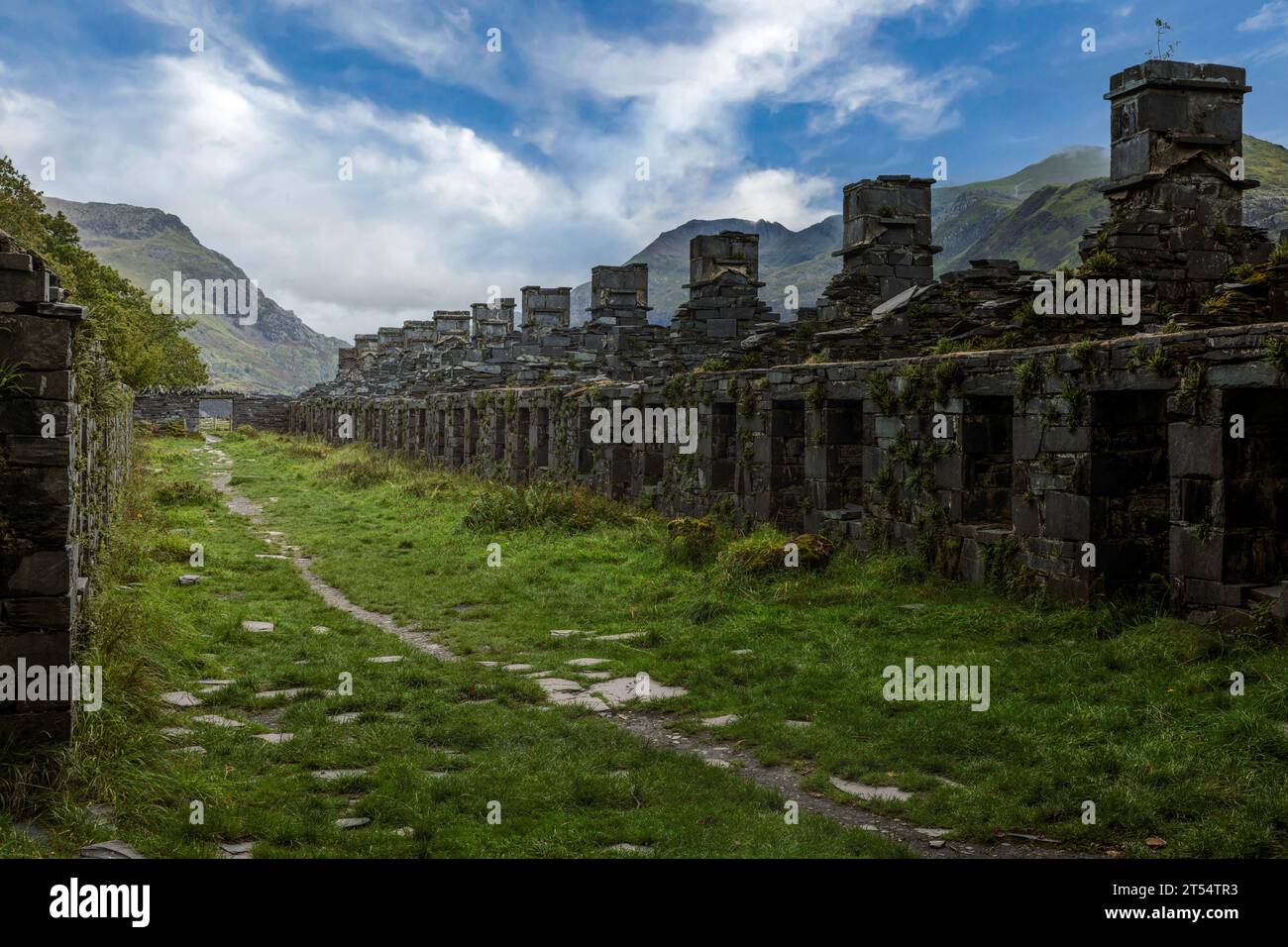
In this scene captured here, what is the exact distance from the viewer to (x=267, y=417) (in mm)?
75062

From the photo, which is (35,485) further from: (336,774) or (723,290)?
(723,290)

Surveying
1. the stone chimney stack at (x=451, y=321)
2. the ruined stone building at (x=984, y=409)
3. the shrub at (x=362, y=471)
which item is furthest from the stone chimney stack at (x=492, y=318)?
the ruined stone building at (x=984, y=409)

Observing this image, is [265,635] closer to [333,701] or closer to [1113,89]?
[333,701]

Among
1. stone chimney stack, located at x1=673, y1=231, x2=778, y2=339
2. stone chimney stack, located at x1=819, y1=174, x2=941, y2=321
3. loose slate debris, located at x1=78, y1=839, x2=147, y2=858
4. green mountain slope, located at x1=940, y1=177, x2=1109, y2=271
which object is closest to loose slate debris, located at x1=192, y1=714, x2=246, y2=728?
loose slate debris, located at x1=78, y1=839, x2=147, y2=858

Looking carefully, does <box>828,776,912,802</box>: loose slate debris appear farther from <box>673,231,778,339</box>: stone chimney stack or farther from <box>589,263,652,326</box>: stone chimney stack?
<box>589,263,652,326</box>: stone chimney stack

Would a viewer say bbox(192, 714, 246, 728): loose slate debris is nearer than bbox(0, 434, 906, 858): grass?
No

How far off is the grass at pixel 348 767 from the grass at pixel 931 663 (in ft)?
2.91

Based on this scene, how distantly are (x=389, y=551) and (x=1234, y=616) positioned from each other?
12.4 m

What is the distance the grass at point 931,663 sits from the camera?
220 inches

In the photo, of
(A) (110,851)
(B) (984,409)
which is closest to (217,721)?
(A) (110,851)

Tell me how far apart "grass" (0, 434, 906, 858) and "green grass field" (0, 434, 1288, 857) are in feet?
0.08

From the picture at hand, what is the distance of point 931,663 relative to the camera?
8508 millimetres

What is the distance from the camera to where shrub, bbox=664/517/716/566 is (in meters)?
13.8
